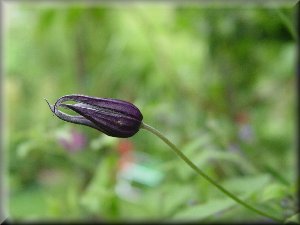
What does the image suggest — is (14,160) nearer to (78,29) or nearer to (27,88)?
(78,29)

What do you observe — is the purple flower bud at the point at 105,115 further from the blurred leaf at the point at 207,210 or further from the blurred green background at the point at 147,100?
the blurred green background at the point at 147,100

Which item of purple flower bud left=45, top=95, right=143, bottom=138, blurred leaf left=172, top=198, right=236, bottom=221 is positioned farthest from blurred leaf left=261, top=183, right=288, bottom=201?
purple flower bud left=45, top=95, right=143, bottom=138

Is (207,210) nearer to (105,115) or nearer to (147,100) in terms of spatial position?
(105,115)

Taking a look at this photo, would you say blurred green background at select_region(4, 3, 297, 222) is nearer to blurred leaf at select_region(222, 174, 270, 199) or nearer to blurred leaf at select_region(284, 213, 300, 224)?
blurred leaf at select_region(222, 174, 270, 199)

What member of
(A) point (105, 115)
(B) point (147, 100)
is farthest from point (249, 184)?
(B) point (147, 100)

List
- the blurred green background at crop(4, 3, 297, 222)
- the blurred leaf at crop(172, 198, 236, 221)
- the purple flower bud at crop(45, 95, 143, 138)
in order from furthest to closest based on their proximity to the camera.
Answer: the blurred green background at crop(4, 3, 297, 222), the blurred leaf at crop(172, 198, 236, 221), the purple flower bud at crop(45, 95, 143, 138)
